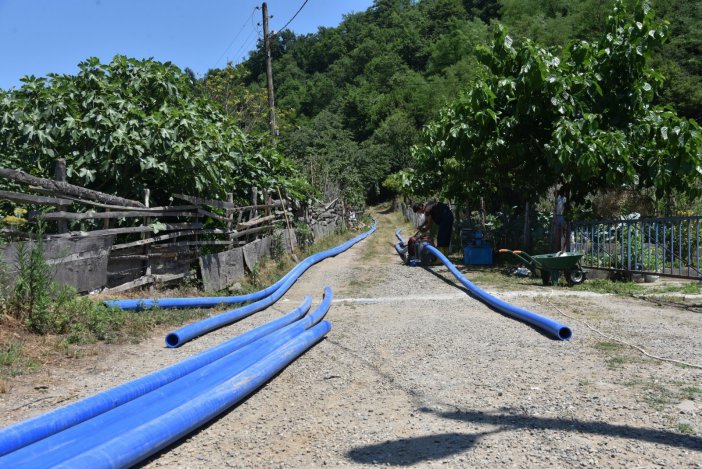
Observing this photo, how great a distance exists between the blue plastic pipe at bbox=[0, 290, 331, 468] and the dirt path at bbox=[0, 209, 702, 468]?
0.28 m

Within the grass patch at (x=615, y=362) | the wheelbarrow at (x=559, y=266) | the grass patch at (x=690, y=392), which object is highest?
the wheelbarrow at (x=559, y=266)

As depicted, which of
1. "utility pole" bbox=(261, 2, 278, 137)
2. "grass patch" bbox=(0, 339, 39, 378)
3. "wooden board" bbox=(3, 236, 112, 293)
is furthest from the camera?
"utility pole" bbox=(261, 2, 278, 137)

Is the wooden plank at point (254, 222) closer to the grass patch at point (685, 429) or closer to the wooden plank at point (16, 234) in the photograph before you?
the wooden plank at point (16, 234)

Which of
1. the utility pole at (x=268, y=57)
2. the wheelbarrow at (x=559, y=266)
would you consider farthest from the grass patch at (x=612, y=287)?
the utility pole at (x=268, y=57)

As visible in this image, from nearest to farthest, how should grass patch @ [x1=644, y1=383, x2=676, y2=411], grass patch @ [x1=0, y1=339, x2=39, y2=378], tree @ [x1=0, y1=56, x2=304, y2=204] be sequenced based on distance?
grass patch @ [x1=644, y1=383, x2=676, y2=411], grass patch @ [x1=0, y1=339, x2=39, y2=378], tree @ [x1=0, y1=56, x2=304, y2=204]

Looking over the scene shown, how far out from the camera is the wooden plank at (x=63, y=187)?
269 inches

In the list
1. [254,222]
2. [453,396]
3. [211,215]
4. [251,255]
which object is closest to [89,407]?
[453,396]

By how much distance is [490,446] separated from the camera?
3.82 meters

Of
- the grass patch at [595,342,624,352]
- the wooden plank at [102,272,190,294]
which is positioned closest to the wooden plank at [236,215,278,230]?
the wooden plank at [102,272,190,294]

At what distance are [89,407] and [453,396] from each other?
2736 millimetres

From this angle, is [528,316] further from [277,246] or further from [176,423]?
[277,246]

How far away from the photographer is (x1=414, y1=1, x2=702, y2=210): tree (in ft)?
40.6

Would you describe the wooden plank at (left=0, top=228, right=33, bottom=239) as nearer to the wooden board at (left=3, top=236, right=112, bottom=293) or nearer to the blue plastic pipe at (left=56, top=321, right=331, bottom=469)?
the wooden board at (left=3, top=236, right=112, bottom=293)

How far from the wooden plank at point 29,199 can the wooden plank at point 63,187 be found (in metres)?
0.16
